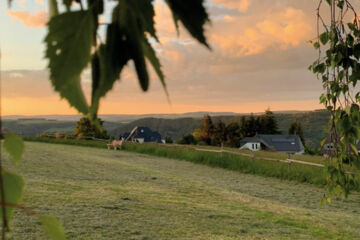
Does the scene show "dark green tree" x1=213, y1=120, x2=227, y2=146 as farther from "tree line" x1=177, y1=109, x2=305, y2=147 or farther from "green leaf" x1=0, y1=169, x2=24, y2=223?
"green leaf" x1=0, y1=169, x2=24, y2=223

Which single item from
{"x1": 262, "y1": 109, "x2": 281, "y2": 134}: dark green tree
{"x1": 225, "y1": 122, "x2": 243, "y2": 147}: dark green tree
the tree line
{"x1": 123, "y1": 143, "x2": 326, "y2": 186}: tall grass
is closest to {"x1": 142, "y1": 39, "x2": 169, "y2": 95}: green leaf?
{"x1": 123, "y1": 143, "x2": 326, "y2": 186}: tall grass

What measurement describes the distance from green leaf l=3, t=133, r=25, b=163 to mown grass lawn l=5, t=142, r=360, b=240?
3.48 m

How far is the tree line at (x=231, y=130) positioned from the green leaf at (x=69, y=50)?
59.2m

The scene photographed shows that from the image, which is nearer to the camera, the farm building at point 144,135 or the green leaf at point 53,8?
the green leaf at point 53,8

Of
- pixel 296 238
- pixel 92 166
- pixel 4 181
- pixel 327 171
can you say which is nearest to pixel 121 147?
pixel 92 166

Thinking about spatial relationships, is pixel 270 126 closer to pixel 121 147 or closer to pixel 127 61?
pixel 121 147

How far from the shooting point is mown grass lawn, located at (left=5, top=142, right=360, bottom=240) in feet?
13.8

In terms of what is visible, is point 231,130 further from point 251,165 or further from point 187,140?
point 251,165

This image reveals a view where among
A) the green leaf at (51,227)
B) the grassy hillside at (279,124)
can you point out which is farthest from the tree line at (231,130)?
the green leaf at (51,227)

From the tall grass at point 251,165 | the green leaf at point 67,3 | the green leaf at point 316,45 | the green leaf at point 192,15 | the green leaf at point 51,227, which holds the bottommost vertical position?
the tall grass at point 251,165

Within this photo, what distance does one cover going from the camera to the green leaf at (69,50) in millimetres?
337

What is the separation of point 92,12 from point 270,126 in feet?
232

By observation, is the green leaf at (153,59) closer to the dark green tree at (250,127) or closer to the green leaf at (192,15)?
the green leaf at (192,15)

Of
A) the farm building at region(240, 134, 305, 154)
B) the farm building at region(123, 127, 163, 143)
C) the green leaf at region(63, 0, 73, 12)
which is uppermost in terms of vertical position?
the green leaf at region(63, 0, 73, 12)
